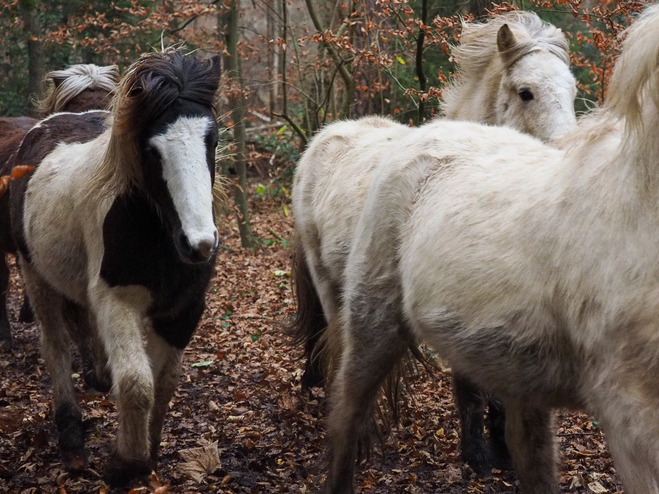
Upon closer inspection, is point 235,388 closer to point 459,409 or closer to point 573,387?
point 459,409

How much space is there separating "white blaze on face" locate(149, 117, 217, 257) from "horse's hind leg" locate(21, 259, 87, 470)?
1.89 meters

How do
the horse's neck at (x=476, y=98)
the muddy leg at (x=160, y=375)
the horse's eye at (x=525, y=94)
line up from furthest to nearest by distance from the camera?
the horse's neck at (x=476, y=98), the horse's eye at (x=525, y=94), the muddy leg at (x=160, y=375)

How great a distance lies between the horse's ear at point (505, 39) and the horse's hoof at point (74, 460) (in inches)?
157

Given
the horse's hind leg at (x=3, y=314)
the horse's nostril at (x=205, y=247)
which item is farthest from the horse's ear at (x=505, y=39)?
the horse's hind leg at (x=3, y=314)

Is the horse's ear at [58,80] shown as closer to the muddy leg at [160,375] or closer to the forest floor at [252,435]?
the forest floor at [252,435]

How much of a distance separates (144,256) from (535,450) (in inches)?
90.6

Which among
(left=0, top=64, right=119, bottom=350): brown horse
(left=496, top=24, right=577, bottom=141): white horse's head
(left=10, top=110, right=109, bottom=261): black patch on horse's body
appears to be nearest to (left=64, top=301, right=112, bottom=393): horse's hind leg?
(left=10, top=110, right=109, bottom=261): black patch on horse's body

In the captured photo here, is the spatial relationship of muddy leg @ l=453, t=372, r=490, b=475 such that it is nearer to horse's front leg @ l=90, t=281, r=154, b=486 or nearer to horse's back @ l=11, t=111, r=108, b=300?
horse's front leg @ l=90, t=281, r=154, b=486

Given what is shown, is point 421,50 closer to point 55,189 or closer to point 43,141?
point 43,141

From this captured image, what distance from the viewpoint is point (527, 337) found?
2.73 metres

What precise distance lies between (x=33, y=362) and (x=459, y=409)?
4.34 m

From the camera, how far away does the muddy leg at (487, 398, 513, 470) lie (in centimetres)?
471

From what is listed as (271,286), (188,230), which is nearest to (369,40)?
(271,286)

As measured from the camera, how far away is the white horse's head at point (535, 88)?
4801 mm
